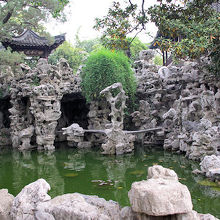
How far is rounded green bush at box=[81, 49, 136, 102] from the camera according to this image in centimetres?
1122

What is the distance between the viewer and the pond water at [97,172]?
520 centimetres

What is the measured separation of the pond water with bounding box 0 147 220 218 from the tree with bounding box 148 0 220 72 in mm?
2919

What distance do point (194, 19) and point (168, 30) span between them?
0.83 m

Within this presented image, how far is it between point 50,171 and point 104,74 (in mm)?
5219

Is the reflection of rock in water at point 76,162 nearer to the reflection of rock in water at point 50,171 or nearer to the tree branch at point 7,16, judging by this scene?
the reflection of rock in water at point 50,171

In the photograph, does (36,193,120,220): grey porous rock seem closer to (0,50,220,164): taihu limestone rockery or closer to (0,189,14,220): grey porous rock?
(0,189,14,220): grey porous rock

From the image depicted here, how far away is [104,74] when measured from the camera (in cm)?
1129

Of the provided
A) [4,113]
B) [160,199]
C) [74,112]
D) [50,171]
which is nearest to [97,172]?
[50,171]

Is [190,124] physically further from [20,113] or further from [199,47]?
[20,113]

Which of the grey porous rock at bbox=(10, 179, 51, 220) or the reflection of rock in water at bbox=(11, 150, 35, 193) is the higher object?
the grey porous rock at bbox=(10, 179, 51, 220)

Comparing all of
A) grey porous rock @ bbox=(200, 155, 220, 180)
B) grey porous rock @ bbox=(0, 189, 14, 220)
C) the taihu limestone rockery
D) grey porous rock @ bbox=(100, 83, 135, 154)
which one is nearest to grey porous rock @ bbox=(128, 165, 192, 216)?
grey porous rock @ bbox=(0, 189, 14, 220)

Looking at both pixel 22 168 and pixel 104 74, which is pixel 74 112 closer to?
pixel 104 74

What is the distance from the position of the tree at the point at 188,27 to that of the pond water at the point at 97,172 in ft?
9.58

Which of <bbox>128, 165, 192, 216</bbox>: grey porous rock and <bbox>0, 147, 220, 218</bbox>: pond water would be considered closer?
<bbox>128, 165, 192, 216</bbox>: grey porous rock
